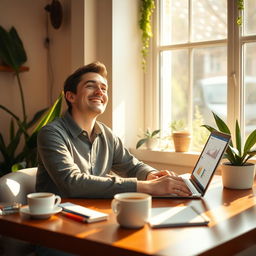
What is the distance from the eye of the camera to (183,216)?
1.49m

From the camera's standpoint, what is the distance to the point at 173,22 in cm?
331

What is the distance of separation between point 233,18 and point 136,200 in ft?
6.37

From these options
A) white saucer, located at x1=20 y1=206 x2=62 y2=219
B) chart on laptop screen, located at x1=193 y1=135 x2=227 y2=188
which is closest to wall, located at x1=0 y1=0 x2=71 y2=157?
chart on laptop screen, located at x1=193 y1=135 x2=227 y2=188

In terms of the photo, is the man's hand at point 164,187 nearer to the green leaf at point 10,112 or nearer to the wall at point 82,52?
the wall at point 82,52

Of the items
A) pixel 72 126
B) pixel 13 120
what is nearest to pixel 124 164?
pixel 72 126

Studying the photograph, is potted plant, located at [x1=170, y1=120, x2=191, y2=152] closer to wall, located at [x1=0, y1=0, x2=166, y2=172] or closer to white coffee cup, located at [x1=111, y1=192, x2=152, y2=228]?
wall, located at [x1=0, y1=0, x2=166, y2=172]

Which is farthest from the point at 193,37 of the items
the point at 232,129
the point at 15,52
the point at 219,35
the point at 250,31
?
the point at 15,52

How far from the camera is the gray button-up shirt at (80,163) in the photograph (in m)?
1.81

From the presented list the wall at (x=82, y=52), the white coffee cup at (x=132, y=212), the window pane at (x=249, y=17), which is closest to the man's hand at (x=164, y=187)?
the white coffee cup at (x=132, y=212)

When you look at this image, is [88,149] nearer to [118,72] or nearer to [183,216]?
[183,216]

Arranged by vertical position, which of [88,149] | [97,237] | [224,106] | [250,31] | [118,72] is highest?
[250,31]

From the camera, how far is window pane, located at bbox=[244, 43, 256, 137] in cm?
289

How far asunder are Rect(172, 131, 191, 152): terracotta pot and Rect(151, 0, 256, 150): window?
0.45 feet

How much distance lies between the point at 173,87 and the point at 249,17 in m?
0.77
